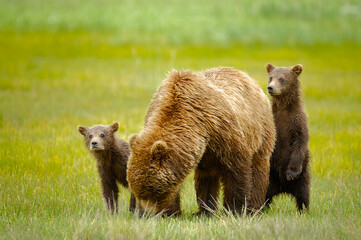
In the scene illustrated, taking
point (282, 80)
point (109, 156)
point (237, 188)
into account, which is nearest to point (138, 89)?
point (109, 156)

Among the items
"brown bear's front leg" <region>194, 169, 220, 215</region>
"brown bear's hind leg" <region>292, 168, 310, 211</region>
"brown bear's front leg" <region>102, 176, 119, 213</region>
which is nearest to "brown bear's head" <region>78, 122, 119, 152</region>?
"brown bear's front leg" <region>102, 176, 119, 213</region>

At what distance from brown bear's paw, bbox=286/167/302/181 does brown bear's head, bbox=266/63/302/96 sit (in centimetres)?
115

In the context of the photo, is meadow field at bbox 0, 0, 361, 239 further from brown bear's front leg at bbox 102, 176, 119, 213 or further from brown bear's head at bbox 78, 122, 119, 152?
brown bear's head at bbox 78, 122, 119, 152

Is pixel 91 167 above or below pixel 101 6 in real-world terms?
below

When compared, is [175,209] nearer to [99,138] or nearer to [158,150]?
[158,150]

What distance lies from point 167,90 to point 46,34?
26885 millimetres

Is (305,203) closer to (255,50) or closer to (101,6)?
(255,50)

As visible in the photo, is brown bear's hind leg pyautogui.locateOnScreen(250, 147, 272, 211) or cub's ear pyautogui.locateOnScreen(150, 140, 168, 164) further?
brown bear's hind leg pyautogui.locateOnScreen(250, 147, 272, 211)

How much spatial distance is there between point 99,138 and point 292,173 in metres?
2.78

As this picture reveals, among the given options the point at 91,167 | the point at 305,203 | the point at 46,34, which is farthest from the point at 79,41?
the point at 305,203

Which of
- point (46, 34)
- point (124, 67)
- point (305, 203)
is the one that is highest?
point (46, 34)

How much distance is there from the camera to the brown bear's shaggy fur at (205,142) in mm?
6164

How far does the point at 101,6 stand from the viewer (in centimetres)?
3825

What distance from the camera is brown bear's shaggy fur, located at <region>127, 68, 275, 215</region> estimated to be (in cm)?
616
